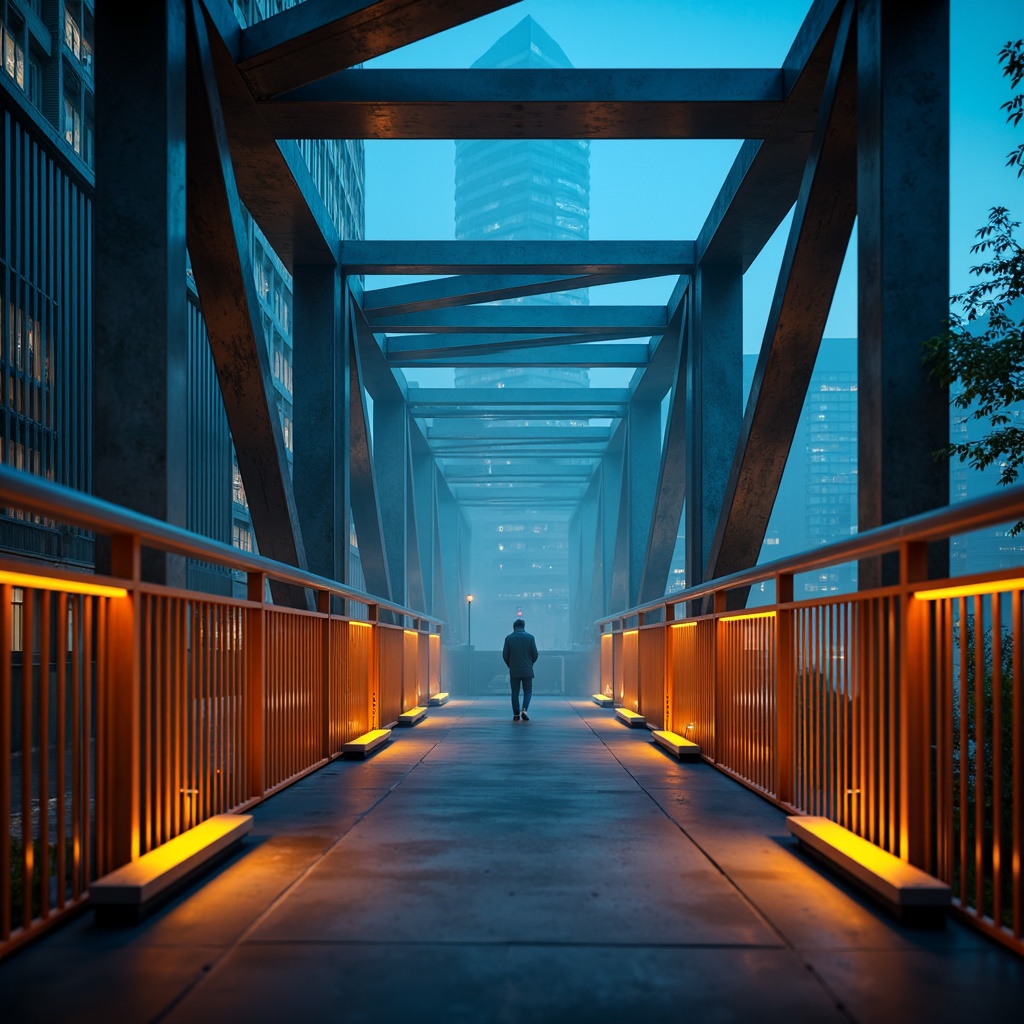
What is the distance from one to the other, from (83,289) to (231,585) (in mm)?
9620

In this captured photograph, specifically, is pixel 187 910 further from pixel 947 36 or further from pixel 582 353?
pixel 582 353

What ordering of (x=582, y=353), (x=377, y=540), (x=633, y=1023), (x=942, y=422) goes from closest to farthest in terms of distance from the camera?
(x=633, y=1023)
(x=942, y=422)
(x=377, y=540)
(x=582, y=353)

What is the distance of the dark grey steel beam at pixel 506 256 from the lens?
1437cm

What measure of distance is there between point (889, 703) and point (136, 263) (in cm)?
551

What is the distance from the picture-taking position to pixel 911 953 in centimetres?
335

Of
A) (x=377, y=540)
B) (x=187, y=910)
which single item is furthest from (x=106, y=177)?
(x=377, y=540)

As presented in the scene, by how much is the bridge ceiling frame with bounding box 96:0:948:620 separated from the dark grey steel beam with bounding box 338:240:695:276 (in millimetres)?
30

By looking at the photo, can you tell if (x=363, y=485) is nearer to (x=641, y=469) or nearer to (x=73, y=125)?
(x=73, y=125)

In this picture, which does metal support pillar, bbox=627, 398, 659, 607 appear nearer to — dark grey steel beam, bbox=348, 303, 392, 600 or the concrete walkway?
dark grey steel beam, bbox=348, 303, 392, 600

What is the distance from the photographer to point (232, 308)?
962 cm

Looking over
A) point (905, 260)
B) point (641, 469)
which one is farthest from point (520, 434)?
point (905, 260)

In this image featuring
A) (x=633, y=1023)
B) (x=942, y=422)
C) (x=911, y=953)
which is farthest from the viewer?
(x=942, y=422)

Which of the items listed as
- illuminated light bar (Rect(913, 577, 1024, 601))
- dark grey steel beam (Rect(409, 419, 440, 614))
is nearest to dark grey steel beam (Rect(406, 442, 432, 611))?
dark grey steel beam (Rect(409, 419, 440, 614))

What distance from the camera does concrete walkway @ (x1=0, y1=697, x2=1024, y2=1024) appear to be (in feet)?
9.39
